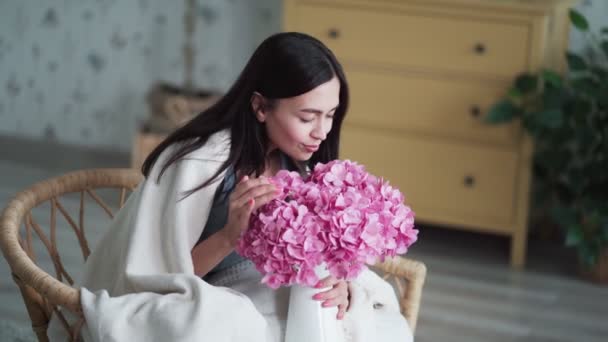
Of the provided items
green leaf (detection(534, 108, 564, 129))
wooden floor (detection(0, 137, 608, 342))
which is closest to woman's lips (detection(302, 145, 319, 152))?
wooden floor (detection(0, 137, 608, 342))

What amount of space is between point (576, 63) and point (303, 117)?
6.93ft

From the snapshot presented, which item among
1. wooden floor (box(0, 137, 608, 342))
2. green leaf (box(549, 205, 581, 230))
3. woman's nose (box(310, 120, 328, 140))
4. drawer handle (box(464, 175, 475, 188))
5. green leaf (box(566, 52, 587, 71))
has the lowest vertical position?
wooden floor (box(0, 137, 608, 342))

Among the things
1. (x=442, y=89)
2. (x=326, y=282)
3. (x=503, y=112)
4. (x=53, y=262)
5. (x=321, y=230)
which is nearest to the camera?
(x=321, y=230)

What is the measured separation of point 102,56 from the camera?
4.80 m

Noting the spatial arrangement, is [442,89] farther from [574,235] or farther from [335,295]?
[335,295]

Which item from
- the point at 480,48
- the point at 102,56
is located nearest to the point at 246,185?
the point at 480,48

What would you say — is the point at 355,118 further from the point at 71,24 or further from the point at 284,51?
the point at 284,51

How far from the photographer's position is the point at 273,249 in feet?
5.33

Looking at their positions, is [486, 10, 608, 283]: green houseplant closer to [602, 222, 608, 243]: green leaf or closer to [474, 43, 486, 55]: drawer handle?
[602, 222, 608, 243]: green leaf

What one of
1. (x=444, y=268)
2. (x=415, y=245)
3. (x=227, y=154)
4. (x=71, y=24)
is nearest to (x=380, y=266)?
(x=227, y=154)

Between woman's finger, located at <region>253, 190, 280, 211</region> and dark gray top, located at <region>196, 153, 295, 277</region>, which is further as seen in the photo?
dark gray top, located at <region>196, 153, 295, 277</region>

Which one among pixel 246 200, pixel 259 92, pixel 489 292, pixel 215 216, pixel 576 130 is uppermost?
pixel 259 92

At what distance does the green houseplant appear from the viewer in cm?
358

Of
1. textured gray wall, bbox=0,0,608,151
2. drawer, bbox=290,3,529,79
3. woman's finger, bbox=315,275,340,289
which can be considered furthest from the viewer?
textured gray wall, bbox=0,0,608,151
